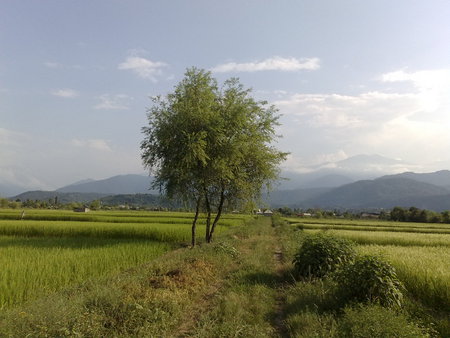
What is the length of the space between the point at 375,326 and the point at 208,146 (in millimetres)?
14479

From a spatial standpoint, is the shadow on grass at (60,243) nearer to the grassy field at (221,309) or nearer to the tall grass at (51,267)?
the tall grass at (51,267)

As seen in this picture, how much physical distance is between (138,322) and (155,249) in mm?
11263

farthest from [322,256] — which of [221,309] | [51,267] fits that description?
[51,267]

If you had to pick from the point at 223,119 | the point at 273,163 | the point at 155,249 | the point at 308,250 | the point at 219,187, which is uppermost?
the point at 223,119

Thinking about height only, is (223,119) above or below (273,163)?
above

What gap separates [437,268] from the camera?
9.20m

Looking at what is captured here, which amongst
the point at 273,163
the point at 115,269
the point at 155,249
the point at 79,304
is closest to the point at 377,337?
the point at 79,304

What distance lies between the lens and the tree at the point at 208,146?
17.9 m

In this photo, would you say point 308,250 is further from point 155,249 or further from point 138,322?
point 155,249

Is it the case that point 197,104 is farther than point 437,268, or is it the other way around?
point 197,104

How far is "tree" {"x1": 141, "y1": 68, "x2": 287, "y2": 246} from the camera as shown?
1786 centimetres

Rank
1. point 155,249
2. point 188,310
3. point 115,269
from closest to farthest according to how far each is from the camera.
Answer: point 188,310
point 115,269
point 155,249

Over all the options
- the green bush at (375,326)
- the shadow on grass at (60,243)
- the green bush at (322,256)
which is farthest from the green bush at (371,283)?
the shadow on grass at (60,243)

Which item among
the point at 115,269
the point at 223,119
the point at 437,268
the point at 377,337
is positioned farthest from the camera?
the point at 223,119
